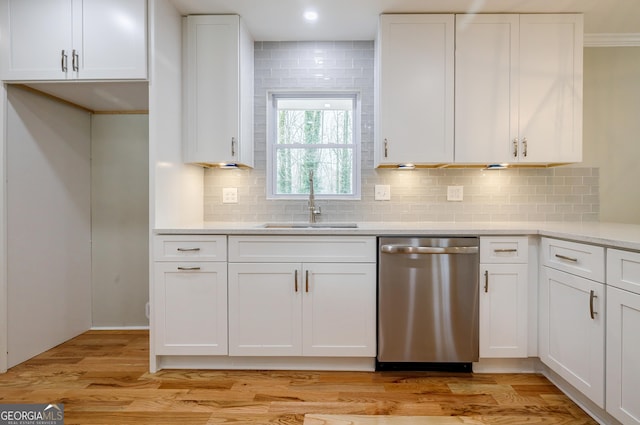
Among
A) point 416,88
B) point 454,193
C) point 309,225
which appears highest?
point 416,88

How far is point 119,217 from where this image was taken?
3.02 m

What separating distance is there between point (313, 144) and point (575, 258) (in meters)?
1.97

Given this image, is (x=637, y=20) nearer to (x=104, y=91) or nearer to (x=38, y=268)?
(x=104, y=91)

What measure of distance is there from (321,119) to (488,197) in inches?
58.9

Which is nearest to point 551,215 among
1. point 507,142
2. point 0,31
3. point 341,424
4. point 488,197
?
point 488,197

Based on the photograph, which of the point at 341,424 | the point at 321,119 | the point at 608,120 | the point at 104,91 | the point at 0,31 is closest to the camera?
the point at 341,424

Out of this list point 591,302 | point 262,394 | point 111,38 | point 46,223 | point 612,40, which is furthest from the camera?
point 612,40

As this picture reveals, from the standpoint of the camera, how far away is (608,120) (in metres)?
2.78

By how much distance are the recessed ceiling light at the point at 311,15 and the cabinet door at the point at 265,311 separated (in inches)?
67.8

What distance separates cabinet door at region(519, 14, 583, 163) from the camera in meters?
2.46

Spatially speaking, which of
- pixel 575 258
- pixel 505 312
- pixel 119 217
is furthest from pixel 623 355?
pixel 119 217

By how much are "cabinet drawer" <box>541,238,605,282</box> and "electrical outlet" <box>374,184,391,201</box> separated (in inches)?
44.1

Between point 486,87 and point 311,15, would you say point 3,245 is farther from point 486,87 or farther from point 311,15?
point 486,87

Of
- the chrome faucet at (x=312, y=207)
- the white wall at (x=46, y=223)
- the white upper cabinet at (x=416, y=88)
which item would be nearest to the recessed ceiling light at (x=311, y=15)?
the white upper cabinet at (x=416, y=88)
